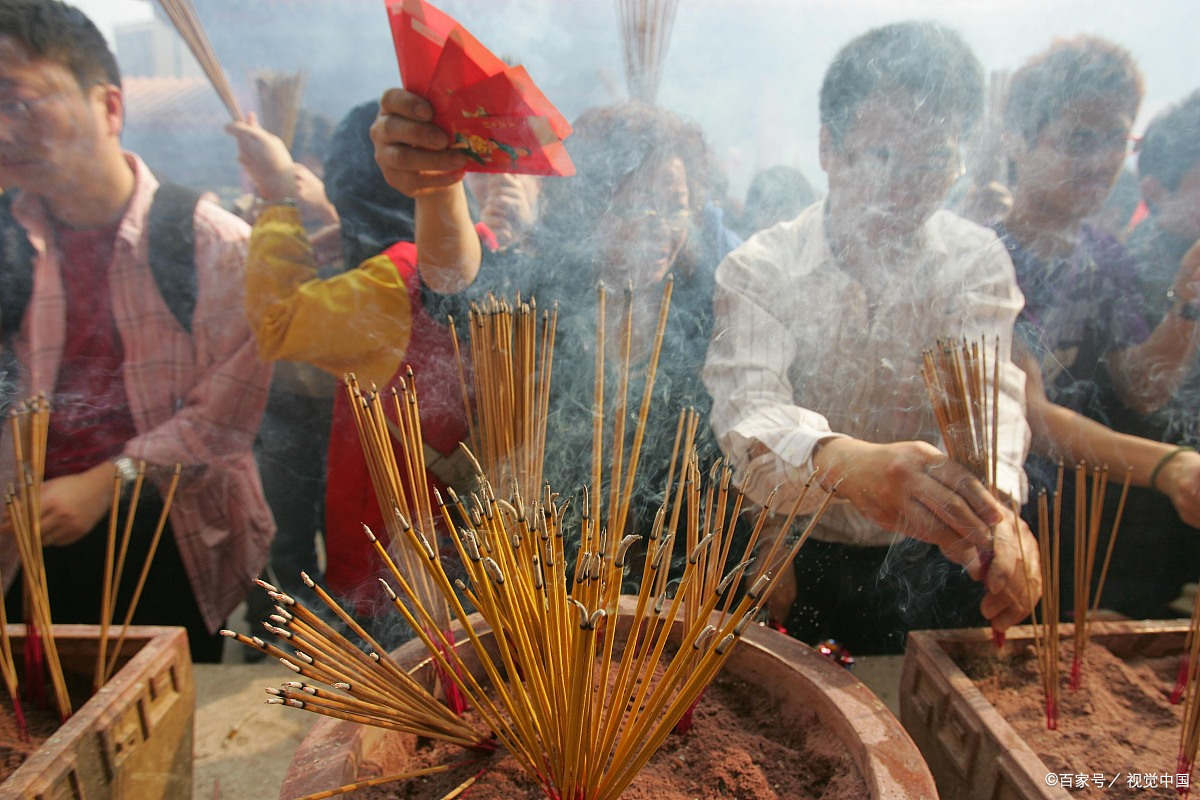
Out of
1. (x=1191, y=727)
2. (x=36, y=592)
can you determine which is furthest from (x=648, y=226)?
(x=36, y=592)

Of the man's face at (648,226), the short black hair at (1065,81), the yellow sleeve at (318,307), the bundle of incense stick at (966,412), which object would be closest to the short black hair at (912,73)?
the short black hair at (1065,81)

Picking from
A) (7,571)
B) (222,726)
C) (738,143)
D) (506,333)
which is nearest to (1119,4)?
(738,143)

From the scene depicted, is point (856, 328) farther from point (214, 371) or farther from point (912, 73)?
point (214, 371)

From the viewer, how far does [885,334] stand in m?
1.40

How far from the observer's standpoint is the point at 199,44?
169 cm

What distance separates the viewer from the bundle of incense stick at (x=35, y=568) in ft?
4.23

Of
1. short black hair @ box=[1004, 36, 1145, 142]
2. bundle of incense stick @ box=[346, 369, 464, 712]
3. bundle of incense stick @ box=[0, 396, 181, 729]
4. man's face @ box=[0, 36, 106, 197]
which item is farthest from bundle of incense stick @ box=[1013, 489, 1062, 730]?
man's face @ box=[0, 36, 106, 197]

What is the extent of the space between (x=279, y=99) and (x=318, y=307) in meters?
0.67

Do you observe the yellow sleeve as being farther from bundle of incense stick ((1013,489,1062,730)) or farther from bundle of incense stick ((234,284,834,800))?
bundle of incense stick ((1013,489,1062,730))

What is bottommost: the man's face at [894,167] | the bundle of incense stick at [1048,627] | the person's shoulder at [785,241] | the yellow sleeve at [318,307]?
the bundle of incense stick at [1048,627]

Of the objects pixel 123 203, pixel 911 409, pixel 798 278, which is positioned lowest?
pixel 911 409

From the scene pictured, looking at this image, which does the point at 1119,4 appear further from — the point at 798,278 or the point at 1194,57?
the point at 798,278

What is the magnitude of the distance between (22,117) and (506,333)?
135 cm

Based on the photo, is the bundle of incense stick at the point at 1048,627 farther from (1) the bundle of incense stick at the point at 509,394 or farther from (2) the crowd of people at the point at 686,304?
(1) the bundle of incense stick at the point at 509,394
